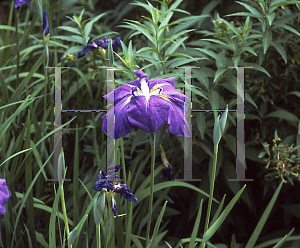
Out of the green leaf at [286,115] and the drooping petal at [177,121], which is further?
the green leaf at [286,115]

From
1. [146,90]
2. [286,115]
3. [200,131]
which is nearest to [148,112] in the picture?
[146,90]

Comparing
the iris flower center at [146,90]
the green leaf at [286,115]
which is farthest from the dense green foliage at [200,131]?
the iris flower center at [146,90]

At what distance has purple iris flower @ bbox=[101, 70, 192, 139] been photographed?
26.5 inches

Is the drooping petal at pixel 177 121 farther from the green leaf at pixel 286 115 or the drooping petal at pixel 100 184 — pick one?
the green leaf at pixel 286 115

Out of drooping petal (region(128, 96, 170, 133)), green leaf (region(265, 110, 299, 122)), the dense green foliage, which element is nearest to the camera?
drooping petal (region(128, 96, 170, 133))

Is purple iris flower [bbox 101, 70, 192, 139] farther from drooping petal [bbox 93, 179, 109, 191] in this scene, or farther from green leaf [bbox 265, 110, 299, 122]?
green leaf [bbox 265, 110, 299, 122]

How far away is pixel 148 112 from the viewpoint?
676 millimetres

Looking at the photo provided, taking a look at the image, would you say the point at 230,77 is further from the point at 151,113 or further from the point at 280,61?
the point at 151,113

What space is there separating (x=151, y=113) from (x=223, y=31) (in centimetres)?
74

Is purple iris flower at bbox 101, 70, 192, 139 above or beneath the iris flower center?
beneath

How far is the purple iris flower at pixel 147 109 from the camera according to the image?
67cm

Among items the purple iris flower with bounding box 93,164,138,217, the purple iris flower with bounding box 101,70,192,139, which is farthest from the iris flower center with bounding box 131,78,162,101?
the purple iris flower with bounding box 93,164,138,217

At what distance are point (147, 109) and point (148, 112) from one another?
0.03 ft

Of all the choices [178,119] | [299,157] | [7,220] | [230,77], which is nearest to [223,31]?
[230,77]
